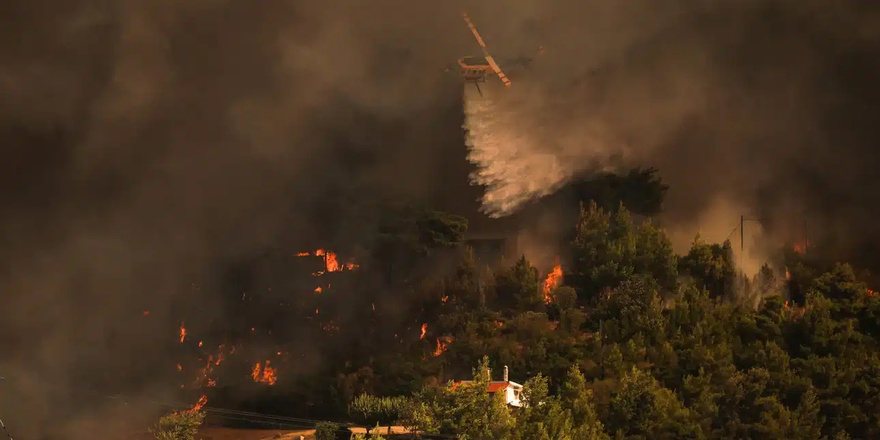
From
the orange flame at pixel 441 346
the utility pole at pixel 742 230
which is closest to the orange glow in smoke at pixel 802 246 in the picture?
the utility pole at pixel 742 230

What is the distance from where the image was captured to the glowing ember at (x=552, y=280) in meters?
49.1

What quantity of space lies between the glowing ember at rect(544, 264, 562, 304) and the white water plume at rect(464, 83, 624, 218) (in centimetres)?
402

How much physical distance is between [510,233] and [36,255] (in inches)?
716

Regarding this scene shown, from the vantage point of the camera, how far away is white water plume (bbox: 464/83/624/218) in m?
54.0

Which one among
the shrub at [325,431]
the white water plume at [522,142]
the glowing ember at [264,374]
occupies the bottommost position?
the shrub at [325,431]

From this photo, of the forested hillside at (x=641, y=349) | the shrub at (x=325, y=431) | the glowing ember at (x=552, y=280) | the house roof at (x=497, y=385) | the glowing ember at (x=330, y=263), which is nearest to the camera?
the forested hillside at (x=641, y=349)

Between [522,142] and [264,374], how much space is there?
14.3 metres

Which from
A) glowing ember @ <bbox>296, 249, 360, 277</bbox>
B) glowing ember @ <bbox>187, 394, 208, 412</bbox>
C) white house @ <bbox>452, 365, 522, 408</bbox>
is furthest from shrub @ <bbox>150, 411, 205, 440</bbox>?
glowing ember @ <bbox>296, 249, 360, 277</bbox>

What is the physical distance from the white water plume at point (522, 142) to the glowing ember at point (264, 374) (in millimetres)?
10936

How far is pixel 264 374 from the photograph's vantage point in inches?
1953

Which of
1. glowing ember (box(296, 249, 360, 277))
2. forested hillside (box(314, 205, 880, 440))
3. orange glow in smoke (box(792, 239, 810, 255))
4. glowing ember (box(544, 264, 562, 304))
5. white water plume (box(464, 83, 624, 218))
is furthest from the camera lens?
white water plume (box(464, 83, 624, 218))

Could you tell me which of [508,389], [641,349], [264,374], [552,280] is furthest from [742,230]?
[264,374]

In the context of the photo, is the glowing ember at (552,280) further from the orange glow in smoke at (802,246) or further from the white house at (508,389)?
the orange glow in smoke at (802,246)

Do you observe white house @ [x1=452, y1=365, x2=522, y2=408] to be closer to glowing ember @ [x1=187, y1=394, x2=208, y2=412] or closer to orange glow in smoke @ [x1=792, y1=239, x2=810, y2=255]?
glowing ember @ [x1=187, y1=394, x2=208, y2=412]
